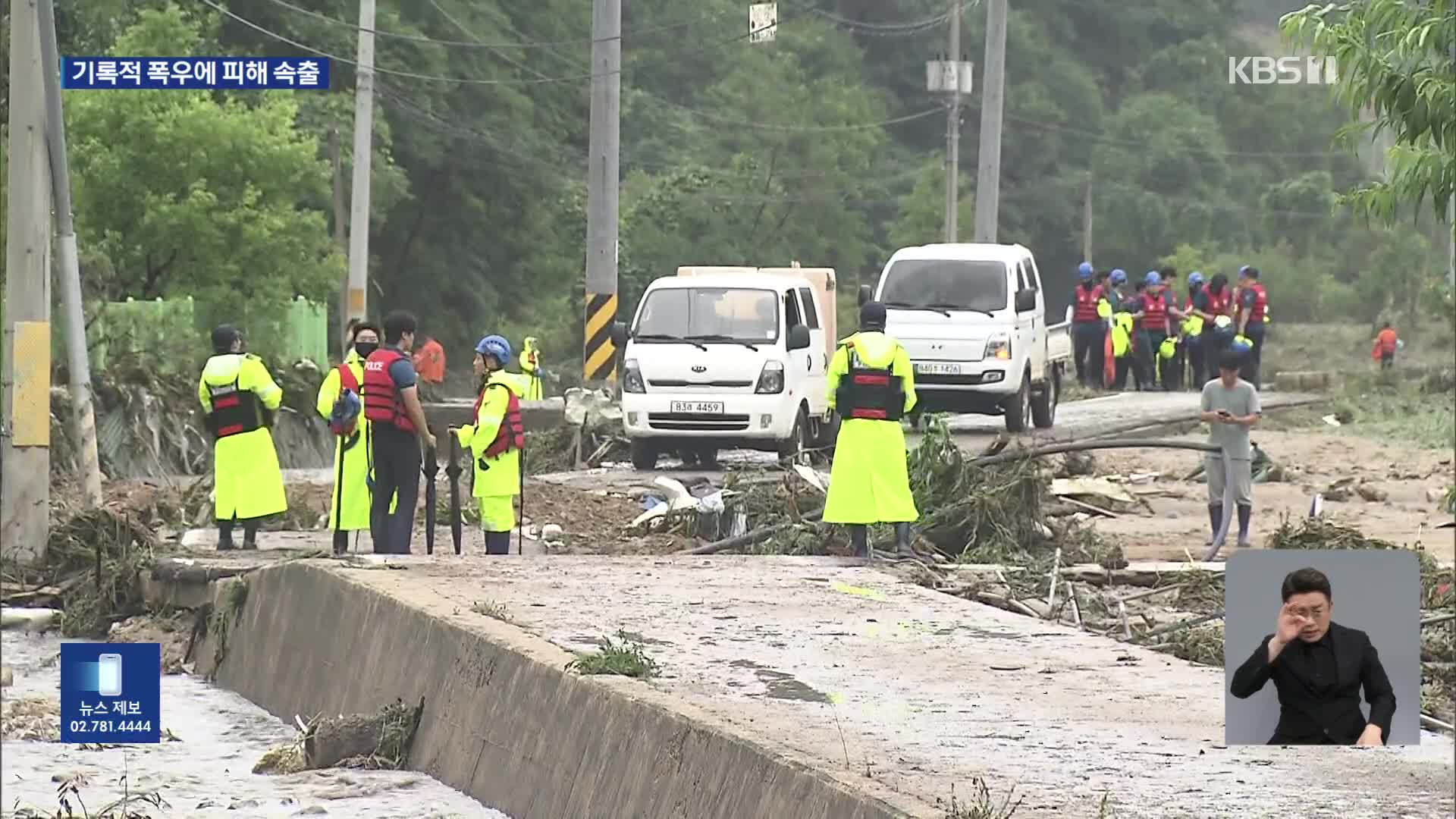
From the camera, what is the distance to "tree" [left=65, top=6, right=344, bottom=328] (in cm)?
3272

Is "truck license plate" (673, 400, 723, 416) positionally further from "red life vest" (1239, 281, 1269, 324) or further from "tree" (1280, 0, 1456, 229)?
"tree" (1280, 0, 1456, 229)

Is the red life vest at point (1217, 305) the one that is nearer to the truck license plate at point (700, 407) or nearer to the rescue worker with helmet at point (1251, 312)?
the rescue worker with helmet at point (1251, 312)

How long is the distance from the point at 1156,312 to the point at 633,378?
14.2m

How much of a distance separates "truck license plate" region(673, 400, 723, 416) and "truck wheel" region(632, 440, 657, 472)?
26.0 inches

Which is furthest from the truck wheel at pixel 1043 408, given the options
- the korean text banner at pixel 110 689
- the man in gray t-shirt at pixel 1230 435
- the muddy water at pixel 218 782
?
the korean text banner at pixel 110 689

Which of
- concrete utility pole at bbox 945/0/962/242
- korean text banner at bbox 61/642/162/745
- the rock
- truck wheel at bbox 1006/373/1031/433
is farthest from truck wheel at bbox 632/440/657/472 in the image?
concrete utility pole at bbox 945/0/962/242

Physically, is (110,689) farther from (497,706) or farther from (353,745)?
(353,745)

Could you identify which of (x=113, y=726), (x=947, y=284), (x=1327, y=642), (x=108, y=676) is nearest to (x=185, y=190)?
(x=947, y=284)

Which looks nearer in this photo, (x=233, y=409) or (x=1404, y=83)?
(x=1404, y=83)

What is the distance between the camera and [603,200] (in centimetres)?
3059

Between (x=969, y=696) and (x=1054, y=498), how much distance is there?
10.8m

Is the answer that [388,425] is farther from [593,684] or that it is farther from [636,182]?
[636,182]

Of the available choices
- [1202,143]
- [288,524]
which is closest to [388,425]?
[288,524]

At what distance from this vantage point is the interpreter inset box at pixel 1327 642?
19.6 ft
